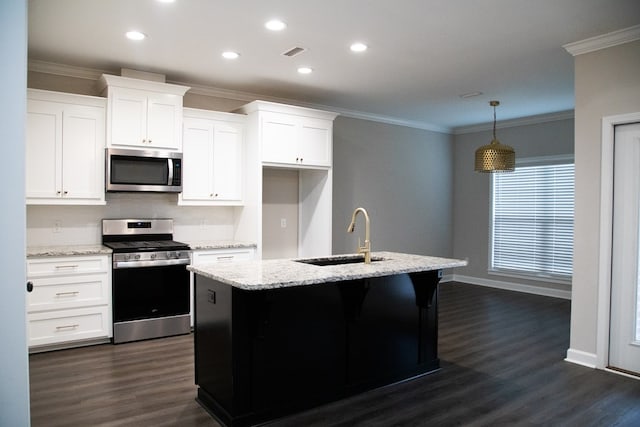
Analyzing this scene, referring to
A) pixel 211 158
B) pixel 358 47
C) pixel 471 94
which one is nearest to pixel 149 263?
pixel 211 158

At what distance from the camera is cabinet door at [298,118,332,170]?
521cm

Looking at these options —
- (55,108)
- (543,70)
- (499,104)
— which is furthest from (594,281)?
(55,108)

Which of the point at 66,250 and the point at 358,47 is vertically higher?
the point at 358,47

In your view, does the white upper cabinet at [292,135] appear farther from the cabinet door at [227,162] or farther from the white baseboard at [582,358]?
the white baseboard at [582,358]

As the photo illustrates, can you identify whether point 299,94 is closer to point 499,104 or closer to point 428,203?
point 499,104

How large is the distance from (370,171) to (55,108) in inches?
161

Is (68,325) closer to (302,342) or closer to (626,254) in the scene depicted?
(302,342)

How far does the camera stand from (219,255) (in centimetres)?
473

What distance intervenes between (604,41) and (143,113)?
4.06 meters

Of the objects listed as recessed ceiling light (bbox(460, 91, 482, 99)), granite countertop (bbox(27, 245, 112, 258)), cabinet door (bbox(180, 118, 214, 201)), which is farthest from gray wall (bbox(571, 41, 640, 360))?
granite countertop (bbox(27, 245, 112, 258))

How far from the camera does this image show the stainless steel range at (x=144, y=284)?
418 cm

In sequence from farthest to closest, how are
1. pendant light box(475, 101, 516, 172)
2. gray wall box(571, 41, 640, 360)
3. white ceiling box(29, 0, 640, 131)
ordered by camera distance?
pendant light box(475, 101, 516, 172) → gray wall box(571, 41, 640, 360) → white ceiling box(29, 0, 640, 131)

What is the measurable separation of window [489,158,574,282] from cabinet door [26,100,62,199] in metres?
6.18

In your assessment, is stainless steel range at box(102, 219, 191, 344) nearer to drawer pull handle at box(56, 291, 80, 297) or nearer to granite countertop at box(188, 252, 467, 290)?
drawer pull handle at box(56, 291, 80, 297)
